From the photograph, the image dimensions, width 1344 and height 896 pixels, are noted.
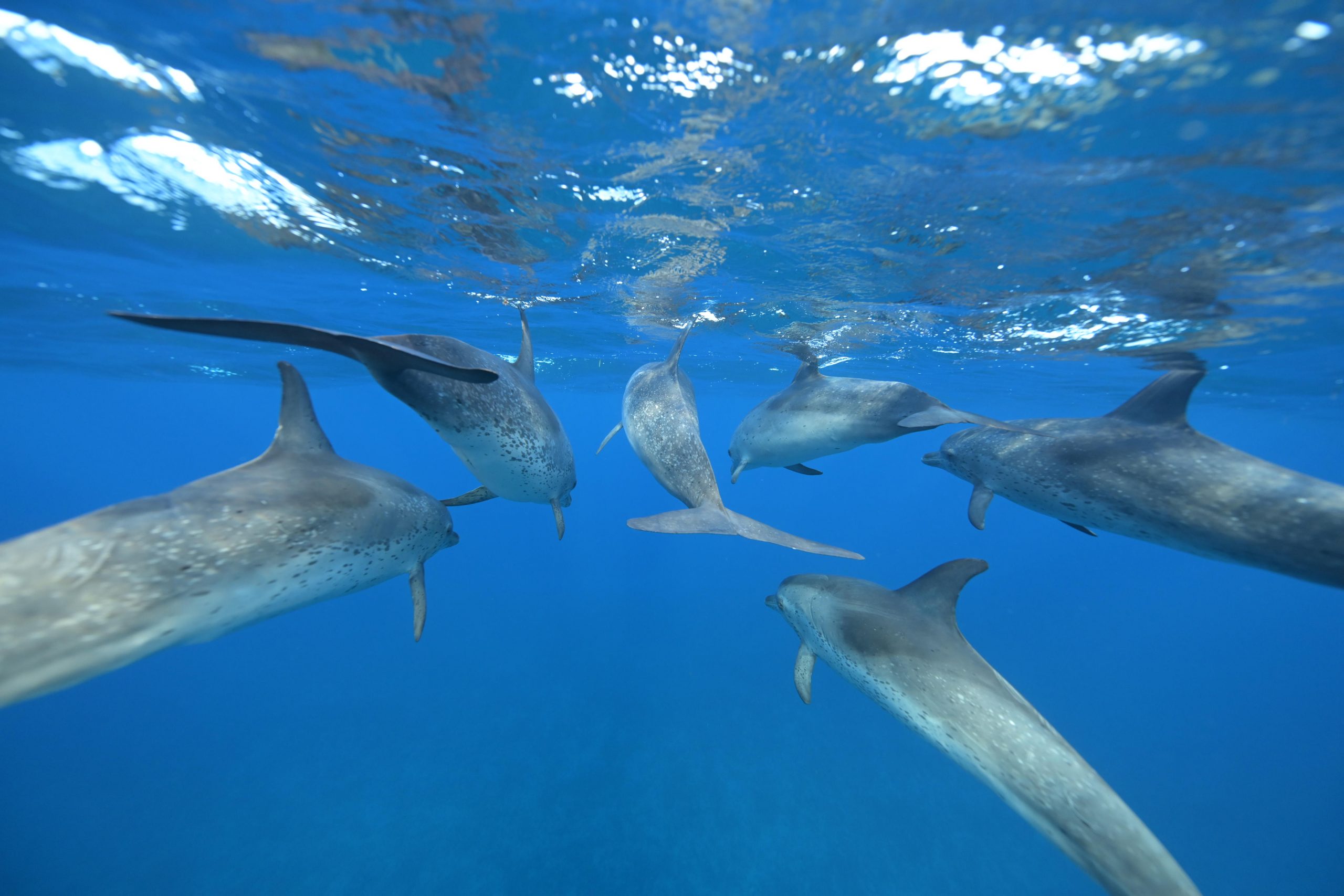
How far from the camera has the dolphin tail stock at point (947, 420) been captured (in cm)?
587

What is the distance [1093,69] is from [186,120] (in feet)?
36.0

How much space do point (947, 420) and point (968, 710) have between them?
Answer: 10.4 feet

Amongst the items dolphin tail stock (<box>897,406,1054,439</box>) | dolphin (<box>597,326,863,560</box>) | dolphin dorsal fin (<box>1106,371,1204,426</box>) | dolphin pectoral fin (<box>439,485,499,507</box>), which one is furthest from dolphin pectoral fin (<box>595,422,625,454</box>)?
dolphin dorsal fin (<box>1106,371,1204,426</box>)

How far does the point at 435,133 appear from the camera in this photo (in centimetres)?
688

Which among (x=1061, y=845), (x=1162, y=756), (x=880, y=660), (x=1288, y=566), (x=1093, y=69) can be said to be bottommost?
(x=1162, y=756)

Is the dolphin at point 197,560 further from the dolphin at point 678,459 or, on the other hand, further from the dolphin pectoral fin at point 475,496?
the dolphin at point 678,459

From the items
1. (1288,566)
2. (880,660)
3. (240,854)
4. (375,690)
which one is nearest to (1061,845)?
(880,660)

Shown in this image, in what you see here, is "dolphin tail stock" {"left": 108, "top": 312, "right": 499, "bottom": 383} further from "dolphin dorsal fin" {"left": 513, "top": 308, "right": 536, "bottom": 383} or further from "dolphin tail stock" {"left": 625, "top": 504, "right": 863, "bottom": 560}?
"dolphin dorsal fin" {"left": 513, "top": 308, "right": 536, "bottom": 383}

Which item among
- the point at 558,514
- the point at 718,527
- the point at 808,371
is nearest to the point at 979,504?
the point at 808,371

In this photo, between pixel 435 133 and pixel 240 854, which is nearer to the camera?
pixel 435 133

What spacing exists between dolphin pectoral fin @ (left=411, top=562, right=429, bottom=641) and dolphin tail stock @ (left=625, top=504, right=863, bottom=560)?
260 cm

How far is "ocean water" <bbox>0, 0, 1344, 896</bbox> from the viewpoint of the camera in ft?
17.4

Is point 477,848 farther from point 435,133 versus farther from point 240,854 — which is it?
point 435,133

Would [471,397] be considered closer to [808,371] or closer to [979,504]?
[808,371]
